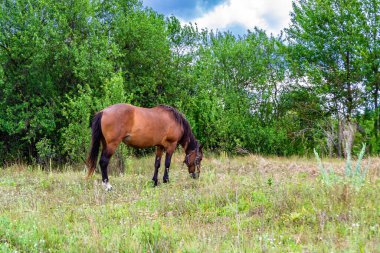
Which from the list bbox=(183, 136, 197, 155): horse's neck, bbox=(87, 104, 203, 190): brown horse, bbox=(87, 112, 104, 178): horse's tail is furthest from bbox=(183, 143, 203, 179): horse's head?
bbox=(87, 112, 104, 178): horse's tail

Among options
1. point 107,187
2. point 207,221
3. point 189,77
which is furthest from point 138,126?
point 189,77

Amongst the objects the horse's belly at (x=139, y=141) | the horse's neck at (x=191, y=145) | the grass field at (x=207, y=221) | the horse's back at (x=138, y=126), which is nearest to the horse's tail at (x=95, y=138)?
the horse's back at (x=138, y=126)

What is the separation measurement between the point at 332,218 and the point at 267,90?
2257 cm

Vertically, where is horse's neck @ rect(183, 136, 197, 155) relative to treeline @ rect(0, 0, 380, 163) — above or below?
below

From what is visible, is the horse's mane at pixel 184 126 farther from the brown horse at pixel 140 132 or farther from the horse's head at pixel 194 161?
the horse's head at pixel 194 161

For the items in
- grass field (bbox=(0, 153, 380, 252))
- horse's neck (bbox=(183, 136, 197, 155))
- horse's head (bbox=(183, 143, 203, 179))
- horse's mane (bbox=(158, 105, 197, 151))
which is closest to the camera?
grass field (bbox=(0, 153, 380, 252))

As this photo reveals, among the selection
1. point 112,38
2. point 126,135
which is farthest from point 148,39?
point 126,135

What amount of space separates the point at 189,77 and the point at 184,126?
12916 mm

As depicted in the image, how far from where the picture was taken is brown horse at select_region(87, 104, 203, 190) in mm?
9367

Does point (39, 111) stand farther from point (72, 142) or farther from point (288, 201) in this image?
point (288, 201)

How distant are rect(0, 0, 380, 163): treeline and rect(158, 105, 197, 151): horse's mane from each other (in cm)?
375

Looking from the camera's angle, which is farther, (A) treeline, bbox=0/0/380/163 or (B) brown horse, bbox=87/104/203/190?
(A) treeline, bbox=0/0/380/163

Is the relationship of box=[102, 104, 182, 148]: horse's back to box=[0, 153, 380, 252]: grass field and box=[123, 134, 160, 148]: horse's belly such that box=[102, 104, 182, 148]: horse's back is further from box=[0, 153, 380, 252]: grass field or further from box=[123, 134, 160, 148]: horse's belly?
box=[0, 153, 380, 252]: grass field

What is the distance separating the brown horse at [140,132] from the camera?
9.37 m
